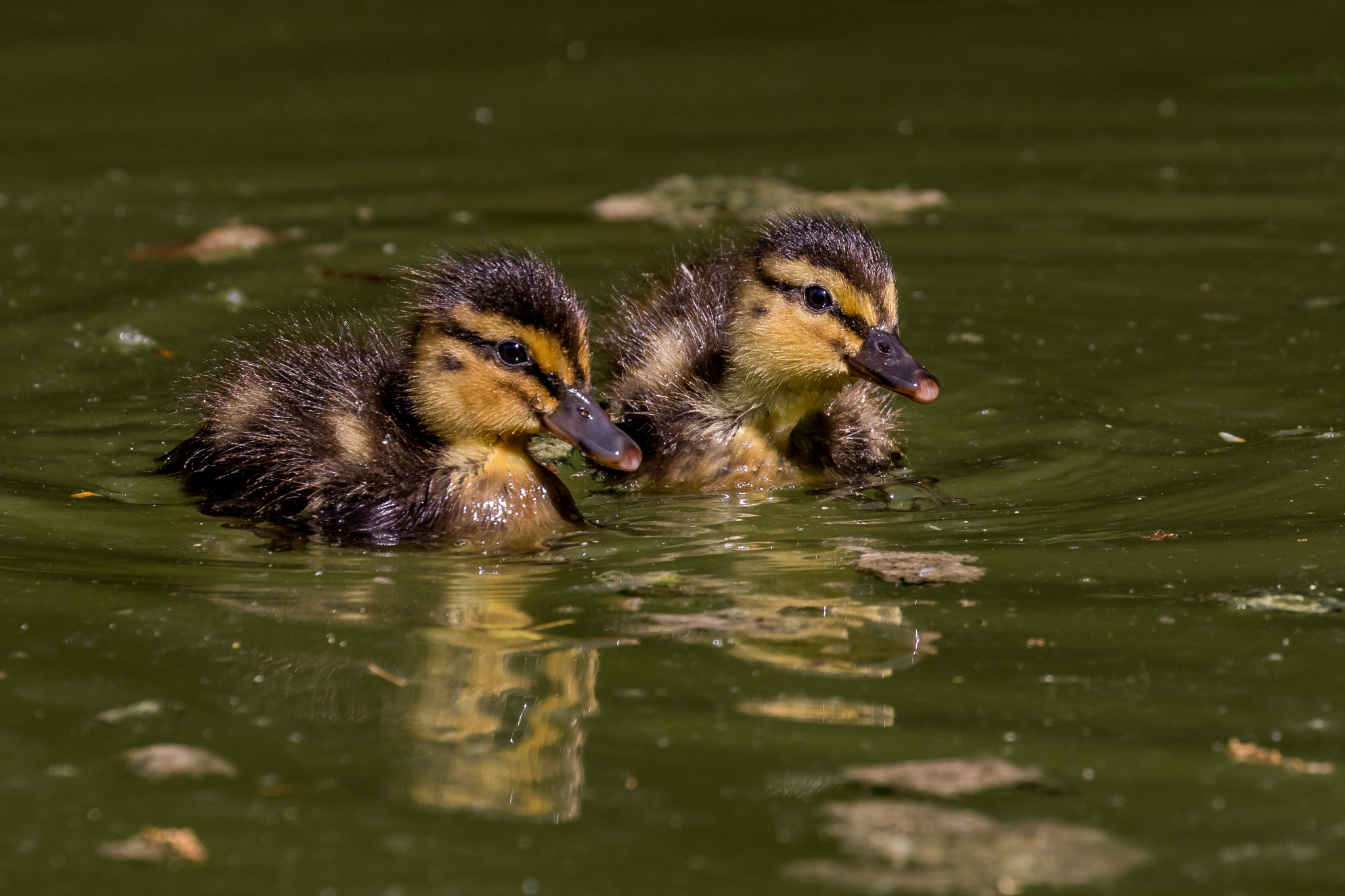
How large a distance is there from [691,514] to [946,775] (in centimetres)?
237

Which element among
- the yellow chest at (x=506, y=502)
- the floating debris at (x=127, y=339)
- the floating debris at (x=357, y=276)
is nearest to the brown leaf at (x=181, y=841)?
the yellow chest at (x=506, y=502)

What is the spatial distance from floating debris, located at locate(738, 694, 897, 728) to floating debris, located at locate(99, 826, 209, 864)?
1.19m

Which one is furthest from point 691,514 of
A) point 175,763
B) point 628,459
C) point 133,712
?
point 175,763

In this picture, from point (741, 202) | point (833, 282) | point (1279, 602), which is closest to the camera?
point (1279, 602)

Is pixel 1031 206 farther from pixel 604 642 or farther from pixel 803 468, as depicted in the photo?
pixel 604 642

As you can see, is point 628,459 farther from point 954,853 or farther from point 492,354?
point 954,853

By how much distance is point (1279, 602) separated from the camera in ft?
14.9

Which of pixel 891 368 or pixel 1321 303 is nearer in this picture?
pixel 891 368

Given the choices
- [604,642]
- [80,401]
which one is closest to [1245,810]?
[604,642]

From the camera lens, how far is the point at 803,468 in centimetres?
635

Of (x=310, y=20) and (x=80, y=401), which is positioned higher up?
(x=310, y=20)

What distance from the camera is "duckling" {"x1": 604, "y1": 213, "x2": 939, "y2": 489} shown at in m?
6.05

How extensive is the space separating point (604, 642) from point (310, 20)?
10081 millimetres

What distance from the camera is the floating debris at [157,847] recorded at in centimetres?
325
